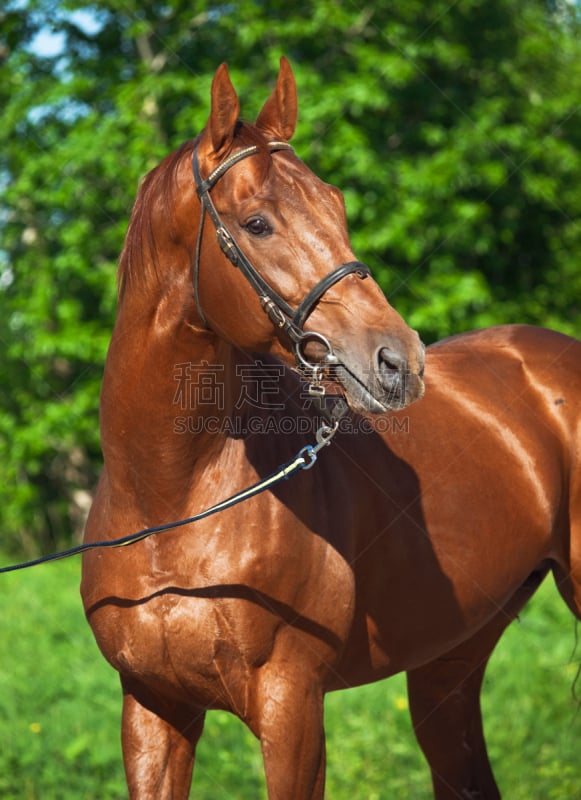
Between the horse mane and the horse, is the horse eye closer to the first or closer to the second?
the horse

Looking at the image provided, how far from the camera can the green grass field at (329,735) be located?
466 cm

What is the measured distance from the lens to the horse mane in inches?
98.2

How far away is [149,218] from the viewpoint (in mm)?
2520

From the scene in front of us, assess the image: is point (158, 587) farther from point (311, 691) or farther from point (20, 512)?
point (20, 512)

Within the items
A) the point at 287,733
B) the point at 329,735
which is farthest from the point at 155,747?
the point at 329,735

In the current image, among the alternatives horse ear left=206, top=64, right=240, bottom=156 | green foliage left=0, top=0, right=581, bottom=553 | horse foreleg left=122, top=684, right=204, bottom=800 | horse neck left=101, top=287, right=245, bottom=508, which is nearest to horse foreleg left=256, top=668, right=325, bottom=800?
horse foreleg left=122, top=684, right=204, bottom=800

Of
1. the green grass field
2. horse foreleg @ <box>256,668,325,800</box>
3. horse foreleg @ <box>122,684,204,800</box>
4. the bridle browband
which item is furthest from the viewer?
the green grass field

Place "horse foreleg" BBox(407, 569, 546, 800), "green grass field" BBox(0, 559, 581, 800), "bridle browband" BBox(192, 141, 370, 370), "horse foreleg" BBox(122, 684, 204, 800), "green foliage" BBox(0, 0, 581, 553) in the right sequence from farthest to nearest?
1. "green foliage" BBox(0, 0, 581, 553)
2. "green grass field" BBox(0, 559, 581, 800)
3. "horse foreleg" BBox(407, 569, 546, 800)
4. "horse foreleg" BBox(122, 684, 204, 800)
5. "bridle browband" BBox(192, 141, 370, 370)

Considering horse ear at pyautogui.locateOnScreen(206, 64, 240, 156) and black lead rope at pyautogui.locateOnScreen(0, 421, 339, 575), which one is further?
black lead rope at pyautogui.locateOnScreen(0, 421, 339, 575)

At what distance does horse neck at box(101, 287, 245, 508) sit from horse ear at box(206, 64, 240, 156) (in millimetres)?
407

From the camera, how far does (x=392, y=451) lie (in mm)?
3080

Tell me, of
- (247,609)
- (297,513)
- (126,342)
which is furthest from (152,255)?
(247,609)

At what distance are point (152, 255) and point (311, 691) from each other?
1.27 meters

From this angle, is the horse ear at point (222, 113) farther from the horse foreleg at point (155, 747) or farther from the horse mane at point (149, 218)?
the horse foreleg at point (155, 747)
